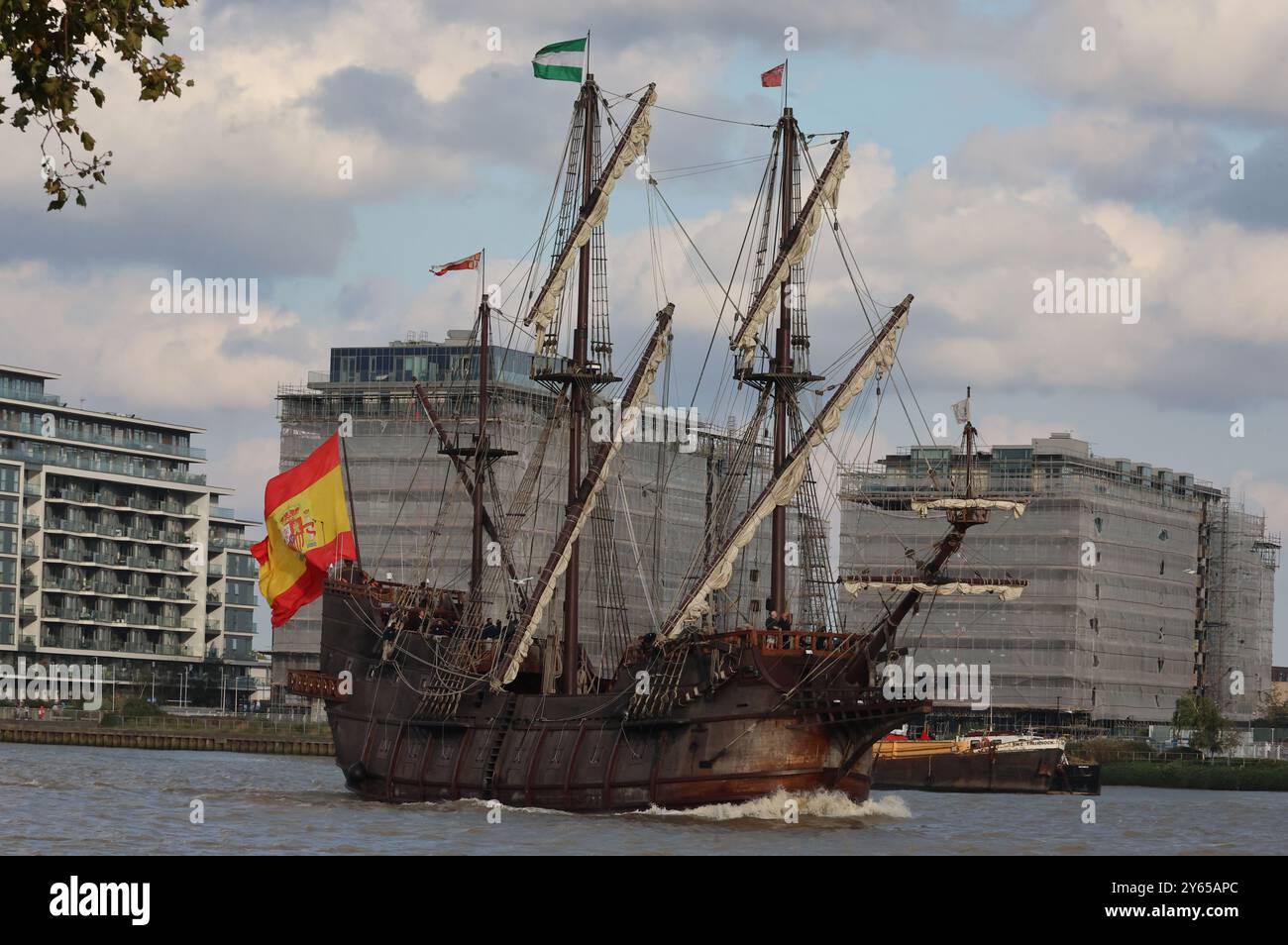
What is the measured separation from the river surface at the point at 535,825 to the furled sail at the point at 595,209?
670 inches

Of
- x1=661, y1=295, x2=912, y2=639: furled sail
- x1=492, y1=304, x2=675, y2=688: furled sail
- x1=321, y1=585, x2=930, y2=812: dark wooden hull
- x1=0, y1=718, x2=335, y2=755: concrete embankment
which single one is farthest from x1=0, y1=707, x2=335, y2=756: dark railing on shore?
x1=661, y1=295, x2=912, y2=639: furled sail

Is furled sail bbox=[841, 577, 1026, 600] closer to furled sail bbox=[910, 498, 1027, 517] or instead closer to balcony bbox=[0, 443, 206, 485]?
furled sail bbox=[910, 498, 1027, 517]

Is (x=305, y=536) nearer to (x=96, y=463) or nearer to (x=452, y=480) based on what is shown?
(x=452, y=480)

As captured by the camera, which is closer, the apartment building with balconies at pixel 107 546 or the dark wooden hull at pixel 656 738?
the dark wooden hull at pixel 656 738

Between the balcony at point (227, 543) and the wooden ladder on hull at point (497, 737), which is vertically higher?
the balcony at point (227, 543)

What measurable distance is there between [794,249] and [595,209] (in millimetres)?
7349

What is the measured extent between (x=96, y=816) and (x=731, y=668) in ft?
58.0

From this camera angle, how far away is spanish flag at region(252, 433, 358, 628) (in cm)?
7119

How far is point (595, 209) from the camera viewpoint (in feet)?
228

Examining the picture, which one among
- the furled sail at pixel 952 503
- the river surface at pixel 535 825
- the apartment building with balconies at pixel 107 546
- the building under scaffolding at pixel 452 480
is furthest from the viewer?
the apartment building with balconies at pixel 107 546

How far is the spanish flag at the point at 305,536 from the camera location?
7119 centimetres

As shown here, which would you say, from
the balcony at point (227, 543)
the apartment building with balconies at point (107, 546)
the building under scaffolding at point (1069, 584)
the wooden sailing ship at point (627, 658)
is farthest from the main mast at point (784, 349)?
the balcony at point (227, 543)

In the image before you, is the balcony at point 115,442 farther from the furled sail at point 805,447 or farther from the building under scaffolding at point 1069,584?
the furled sail at point 805,447
